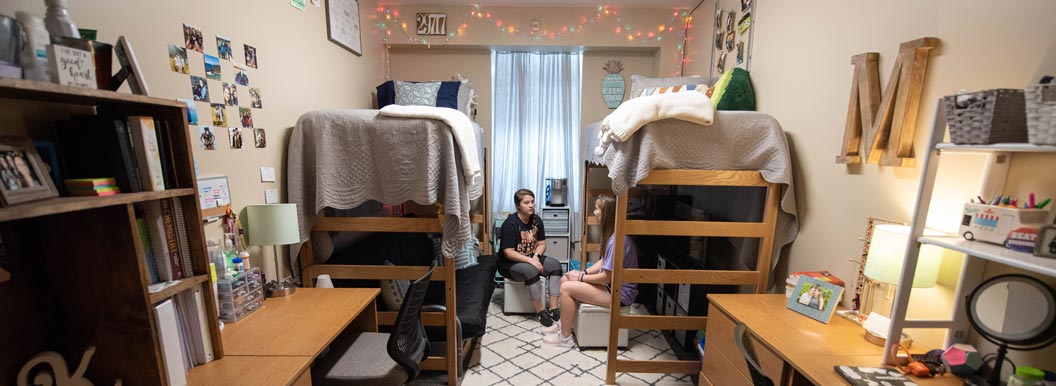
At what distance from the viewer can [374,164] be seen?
6.30 feet

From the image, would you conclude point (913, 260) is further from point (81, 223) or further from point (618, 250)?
point (81, 223)

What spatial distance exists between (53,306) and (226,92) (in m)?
1.03

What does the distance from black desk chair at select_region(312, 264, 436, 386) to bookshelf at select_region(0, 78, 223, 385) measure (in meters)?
0.64

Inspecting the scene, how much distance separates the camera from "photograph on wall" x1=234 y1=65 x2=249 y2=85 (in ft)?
5.60

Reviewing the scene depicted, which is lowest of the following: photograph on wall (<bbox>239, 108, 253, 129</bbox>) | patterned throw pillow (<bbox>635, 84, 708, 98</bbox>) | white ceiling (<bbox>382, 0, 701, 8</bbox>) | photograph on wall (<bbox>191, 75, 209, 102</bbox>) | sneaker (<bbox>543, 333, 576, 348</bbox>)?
sneaker (<bbox>543, 333, 576, 348</bbox>)

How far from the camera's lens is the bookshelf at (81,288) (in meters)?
0.91

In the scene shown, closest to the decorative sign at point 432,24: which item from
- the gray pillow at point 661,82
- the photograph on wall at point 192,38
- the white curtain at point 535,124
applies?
the white curtain at point 535,124

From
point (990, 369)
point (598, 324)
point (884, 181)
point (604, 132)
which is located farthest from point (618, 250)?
point (990, 369)

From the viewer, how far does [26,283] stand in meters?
0.94

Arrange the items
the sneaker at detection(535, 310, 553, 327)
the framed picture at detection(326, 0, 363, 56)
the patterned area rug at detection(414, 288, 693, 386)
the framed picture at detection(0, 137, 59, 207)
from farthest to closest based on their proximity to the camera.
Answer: the sneaker at detection(535, 310, 553, 327), the framed picture at detection(326, 0, 363, 56), the patterned area rug at detection(414, 288, 693, 386), the framed picture at detection(0, 137, 59, 207)

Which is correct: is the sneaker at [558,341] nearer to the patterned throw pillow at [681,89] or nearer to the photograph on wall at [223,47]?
the patterned throw pillow at [681,89]

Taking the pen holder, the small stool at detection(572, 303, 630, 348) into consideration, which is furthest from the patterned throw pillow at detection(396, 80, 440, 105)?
the pen holder

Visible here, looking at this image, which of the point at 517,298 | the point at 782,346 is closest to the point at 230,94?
the point at 517,298

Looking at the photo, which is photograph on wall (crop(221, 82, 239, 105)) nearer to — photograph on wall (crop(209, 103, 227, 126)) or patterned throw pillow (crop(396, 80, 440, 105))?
photograph on wall (crop(209, 103, 227, 126))
